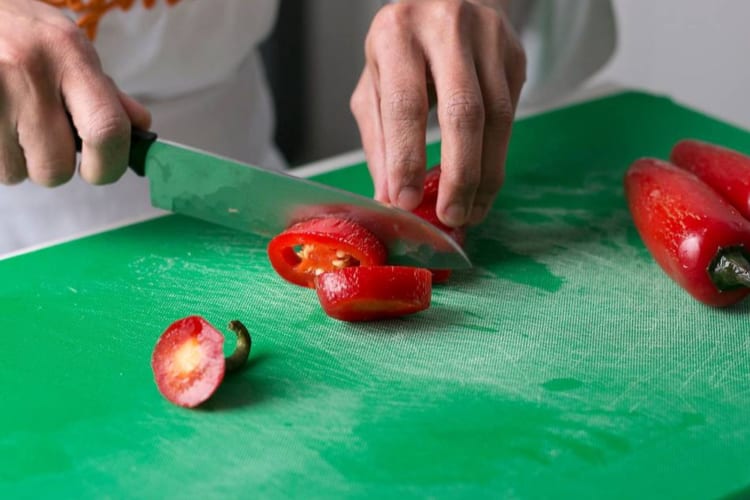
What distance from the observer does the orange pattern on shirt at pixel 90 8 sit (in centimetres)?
155

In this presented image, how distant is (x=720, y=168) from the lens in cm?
150

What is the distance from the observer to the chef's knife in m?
1.33

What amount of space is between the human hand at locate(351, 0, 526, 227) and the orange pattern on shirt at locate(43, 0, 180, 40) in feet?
1.46

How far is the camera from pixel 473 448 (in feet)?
3.48

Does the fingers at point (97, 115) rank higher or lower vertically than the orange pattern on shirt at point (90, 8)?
lower

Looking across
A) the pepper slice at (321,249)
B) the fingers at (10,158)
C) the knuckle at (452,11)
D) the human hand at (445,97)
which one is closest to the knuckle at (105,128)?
the fingers at (10,158)

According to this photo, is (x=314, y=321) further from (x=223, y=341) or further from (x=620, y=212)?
(x=620, y=212)

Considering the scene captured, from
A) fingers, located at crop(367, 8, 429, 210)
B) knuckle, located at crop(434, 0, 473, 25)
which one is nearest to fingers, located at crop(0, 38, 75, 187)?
fingers, located at crop(367, 8, 429, 210)

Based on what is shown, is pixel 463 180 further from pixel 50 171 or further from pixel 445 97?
pixel 50 171

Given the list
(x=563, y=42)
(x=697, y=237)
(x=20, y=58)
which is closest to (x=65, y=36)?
(x=20, y=58)

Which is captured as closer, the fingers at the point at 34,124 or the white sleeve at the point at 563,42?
the fingers at the point at 34,124

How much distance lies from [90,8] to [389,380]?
83 centimetres

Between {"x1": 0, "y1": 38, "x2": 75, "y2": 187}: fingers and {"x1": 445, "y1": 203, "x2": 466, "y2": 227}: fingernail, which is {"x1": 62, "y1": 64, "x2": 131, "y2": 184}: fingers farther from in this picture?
{"x1": 445, "y1": 203, "x2": 466, "y2": 227}: fingernail

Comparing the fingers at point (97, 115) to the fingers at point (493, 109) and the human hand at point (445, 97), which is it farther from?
the fingers at point (493, 109)
